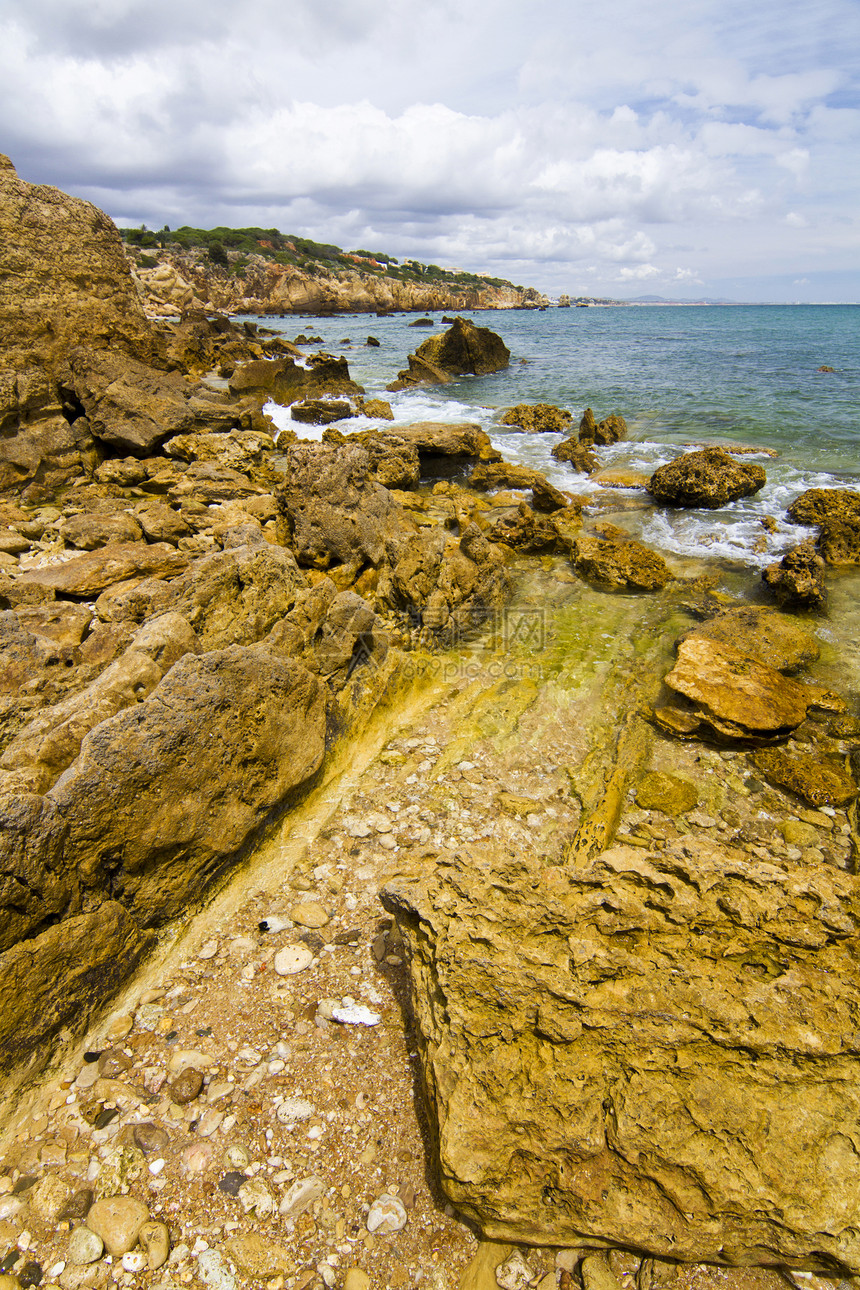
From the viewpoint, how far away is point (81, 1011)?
313 centimetres

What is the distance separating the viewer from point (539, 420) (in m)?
21.3

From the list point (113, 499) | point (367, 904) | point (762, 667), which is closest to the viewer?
point (367, 904)

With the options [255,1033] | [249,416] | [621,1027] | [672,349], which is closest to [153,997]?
[255,1033]

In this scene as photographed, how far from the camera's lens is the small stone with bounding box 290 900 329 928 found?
3842mm

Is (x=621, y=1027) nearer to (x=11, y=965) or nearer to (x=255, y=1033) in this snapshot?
(x=255, y=1033)

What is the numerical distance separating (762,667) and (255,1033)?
20.2 ft

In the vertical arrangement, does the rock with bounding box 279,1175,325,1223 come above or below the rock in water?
below

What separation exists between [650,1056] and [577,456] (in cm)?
1593

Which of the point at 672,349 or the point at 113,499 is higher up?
the point at 672,349

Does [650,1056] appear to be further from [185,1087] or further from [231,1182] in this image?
[185,1087]

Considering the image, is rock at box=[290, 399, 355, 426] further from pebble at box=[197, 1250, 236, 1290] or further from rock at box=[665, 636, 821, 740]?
pebble at box=[197, 1250, 236, 1290]

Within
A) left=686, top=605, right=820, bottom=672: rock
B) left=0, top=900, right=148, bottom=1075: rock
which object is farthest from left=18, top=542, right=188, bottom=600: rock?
left=686, top=605, right=820, bottom=672: rock

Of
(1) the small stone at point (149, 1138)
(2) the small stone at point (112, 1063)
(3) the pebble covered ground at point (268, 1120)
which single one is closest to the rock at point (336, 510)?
(3) the pebble covered ground at point (268, 1120)

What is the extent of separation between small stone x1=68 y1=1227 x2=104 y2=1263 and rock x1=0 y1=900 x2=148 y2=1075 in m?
A: 0.81
